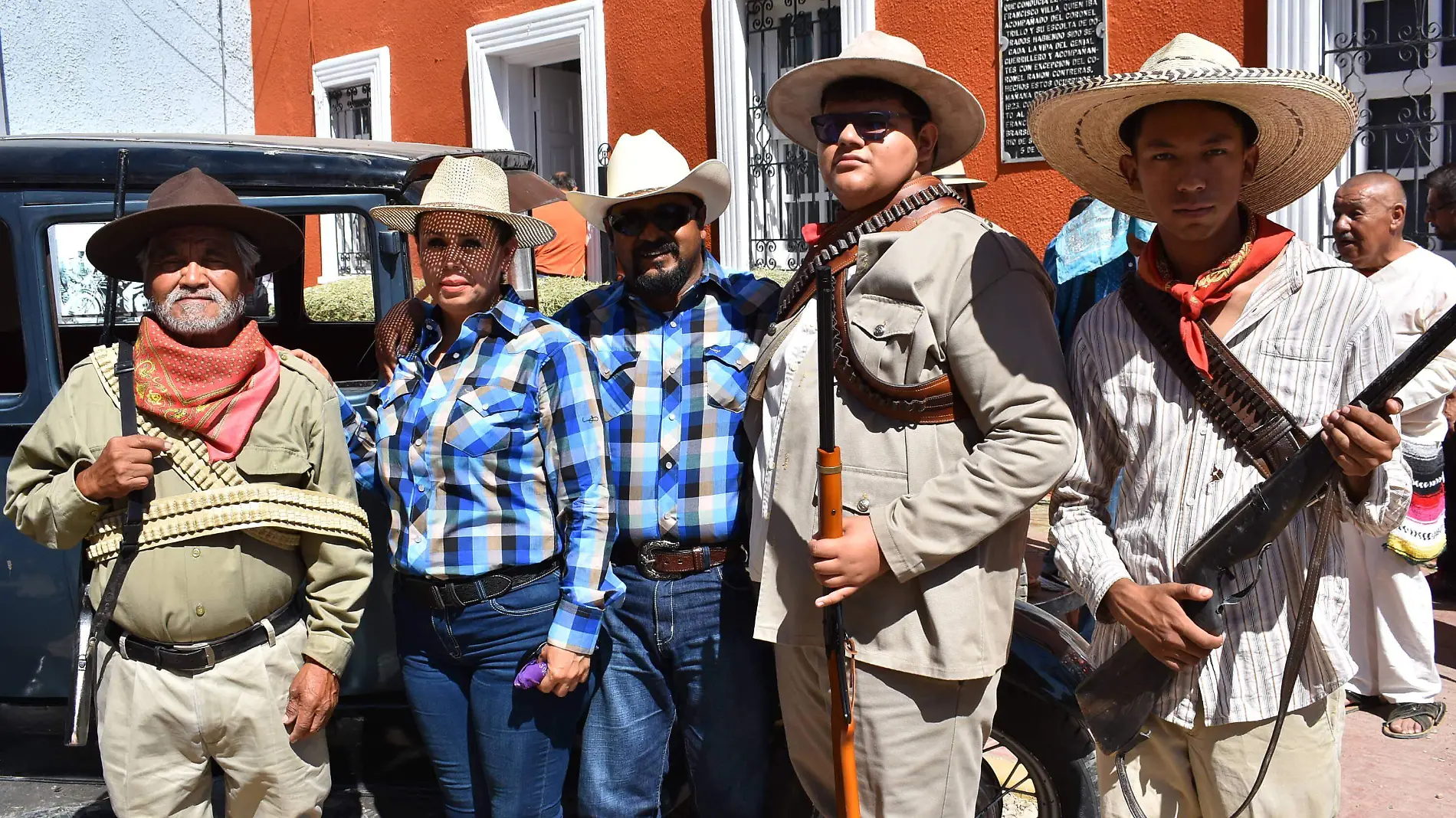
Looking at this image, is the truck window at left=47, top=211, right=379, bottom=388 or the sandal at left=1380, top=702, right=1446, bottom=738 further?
the sandal at left=1380, top=702, right=1446, bottom=738

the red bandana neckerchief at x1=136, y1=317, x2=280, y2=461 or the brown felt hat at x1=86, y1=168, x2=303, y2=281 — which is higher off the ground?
the brown felt hat at x1=86, y1=168, x2=303, y2=281

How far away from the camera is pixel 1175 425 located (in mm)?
2096

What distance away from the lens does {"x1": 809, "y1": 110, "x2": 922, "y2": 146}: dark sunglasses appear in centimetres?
236

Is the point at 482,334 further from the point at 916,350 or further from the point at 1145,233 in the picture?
the point at 1145,233

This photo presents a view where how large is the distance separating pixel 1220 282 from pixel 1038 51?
568cm

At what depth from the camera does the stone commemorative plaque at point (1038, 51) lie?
7.09 m

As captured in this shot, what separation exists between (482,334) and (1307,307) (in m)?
1.68

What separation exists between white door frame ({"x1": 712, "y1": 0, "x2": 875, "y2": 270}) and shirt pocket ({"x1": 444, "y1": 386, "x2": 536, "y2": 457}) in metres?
6.24

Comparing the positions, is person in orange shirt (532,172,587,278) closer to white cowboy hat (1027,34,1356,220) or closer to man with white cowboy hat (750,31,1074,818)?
man with white cowboy hat (750,31,1074,818)

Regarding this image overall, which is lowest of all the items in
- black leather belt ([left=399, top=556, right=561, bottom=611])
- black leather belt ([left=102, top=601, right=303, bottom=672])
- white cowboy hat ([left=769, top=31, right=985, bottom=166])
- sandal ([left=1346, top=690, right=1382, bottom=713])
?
sandal ([left=1346, top=690, right=1382, bottom=713])

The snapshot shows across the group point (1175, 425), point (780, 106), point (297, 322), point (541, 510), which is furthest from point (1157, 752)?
point (297, 322)

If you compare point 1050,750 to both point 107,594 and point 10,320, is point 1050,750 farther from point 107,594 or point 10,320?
point 10,320

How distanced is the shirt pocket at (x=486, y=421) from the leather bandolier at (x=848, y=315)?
0.53 metres

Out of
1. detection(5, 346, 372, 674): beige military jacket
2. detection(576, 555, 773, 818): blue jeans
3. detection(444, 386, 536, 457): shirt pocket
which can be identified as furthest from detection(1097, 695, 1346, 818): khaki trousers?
detection(5, 346, 372, 674): beige military jacket
